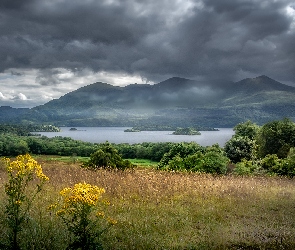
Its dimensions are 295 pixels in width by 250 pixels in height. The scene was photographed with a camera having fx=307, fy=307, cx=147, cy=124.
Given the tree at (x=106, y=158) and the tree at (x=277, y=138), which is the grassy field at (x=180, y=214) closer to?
the tree at (x=106, y=158)

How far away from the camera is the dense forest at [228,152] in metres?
21.1

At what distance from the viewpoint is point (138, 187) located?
11.5 m

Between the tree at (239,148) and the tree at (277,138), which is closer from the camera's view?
the tree at (239,148)

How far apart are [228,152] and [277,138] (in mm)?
10745

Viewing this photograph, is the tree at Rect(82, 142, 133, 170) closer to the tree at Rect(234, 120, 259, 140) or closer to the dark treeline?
the dark treeline

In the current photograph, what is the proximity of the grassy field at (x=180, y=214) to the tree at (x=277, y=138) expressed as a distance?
35737 mm

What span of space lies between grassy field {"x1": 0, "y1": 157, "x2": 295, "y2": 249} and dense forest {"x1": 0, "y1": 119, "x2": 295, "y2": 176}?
7.02 metres

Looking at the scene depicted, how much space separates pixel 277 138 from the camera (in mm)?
48156

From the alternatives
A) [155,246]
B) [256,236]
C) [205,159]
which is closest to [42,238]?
[155,246]

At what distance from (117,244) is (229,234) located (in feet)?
8.75

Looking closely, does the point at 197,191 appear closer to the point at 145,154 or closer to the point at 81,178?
the point at 81,178

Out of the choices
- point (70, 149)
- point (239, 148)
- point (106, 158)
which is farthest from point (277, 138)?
point (70, 149)

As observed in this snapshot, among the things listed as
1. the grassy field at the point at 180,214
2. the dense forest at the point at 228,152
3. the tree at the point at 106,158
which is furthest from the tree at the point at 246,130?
the grassy field at the point at 180,214

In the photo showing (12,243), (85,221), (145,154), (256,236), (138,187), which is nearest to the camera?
(85,221)
